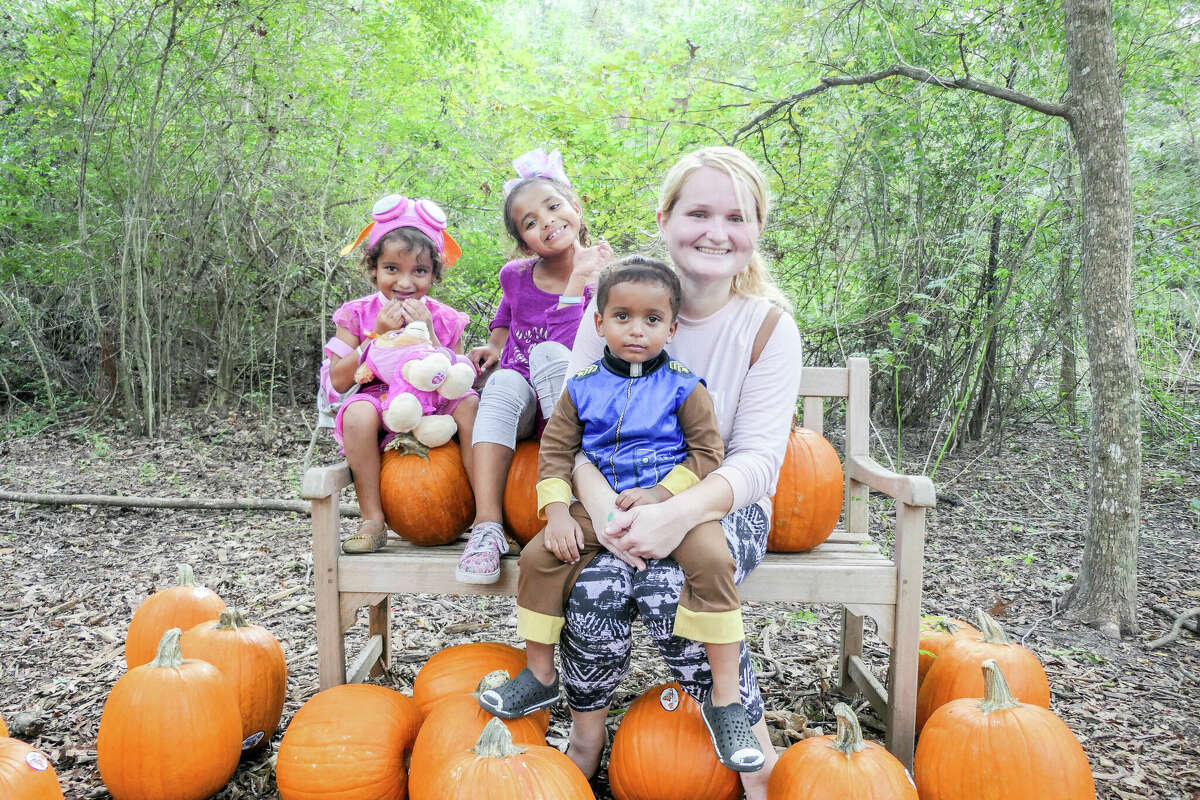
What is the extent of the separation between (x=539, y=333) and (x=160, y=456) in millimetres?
4513

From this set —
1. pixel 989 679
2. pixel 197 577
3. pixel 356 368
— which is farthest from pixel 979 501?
pixel 197 577

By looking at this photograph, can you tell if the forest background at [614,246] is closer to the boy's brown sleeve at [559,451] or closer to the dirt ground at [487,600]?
the dirt ground at [487,600]

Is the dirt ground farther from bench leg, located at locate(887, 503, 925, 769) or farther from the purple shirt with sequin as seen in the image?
the purple shirt with sequin

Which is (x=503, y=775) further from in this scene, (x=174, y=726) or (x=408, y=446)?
(x=408, y=446)

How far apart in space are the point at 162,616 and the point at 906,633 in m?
2.20

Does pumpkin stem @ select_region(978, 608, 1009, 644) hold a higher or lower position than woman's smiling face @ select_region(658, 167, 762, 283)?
lower

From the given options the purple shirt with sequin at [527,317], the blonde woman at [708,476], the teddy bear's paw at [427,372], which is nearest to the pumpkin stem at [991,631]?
the blonde woman at [708,476]

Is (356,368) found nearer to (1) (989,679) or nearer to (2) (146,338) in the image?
(1) (989,679)

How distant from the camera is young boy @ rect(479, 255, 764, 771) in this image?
182 centimetres

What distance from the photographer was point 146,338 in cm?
609

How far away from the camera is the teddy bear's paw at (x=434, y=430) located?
93.0 inches

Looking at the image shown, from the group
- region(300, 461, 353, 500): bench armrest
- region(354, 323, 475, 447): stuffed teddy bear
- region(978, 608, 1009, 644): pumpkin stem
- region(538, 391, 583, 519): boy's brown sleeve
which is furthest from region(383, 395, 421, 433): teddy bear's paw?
region(978, 608, 1009, 644): pumpkin stem

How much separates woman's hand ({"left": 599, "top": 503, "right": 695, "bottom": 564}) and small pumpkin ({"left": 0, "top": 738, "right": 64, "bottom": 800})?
135cm

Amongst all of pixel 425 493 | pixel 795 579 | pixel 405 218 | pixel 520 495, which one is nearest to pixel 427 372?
pixel 425 493
